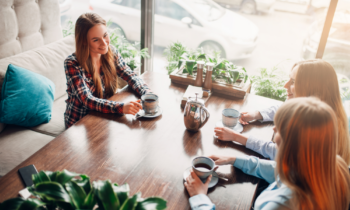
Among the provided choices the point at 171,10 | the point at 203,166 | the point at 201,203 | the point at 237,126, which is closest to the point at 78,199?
the point at 201,203

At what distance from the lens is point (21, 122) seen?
175 centimetres

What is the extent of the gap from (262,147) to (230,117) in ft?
0.73

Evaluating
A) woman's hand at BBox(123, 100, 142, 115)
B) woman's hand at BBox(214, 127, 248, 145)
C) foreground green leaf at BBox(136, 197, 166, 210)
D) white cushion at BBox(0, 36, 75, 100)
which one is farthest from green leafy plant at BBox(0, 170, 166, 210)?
white cushion at BBox(0, 36, 75, 100)

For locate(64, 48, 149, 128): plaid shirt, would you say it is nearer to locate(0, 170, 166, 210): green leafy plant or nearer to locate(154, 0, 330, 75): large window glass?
locate(0, 170, 166, 210): green leafy plant

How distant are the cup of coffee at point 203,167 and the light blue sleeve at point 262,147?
0.30 m

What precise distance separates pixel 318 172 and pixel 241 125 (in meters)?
0.69

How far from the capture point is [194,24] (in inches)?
114

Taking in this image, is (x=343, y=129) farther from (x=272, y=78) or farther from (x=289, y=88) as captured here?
(x=272, y=78)

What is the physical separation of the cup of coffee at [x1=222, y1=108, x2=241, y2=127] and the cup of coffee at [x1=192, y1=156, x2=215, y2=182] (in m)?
0.37

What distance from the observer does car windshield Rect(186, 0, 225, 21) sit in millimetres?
2777

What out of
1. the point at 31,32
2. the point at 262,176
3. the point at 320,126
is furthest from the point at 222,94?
the point at 31,32

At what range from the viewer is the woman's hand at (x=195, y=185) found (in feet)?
3.06

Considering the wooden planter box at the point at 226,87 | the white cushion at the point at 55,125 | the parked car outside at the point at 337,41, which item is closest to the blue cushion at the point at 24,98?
the white cushion at the point at 55,125

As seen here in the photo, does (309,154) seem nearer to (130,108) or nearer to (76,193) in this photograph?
(76,193)
